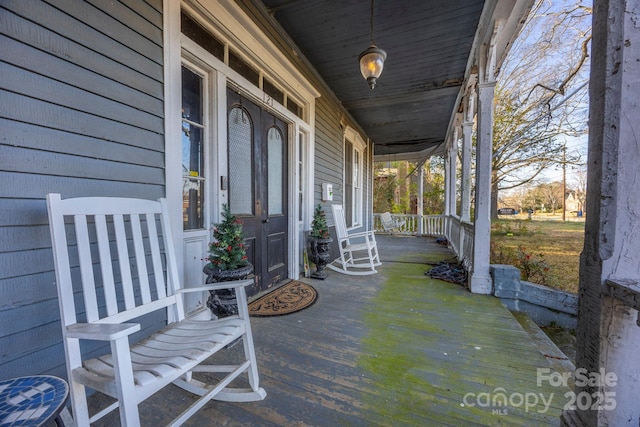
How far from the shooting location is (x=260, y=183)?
2.83m

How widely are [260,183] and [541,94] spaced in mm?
8616

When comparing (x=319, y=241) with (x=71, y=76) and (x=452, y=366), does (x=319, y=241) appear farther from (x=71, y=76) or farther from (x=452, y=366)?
(x=71, y=76)

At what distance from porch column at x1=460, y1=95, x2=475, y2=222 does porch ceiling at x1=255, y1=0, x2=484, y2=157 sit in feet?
1.51

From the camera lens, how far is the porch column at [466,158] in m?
4.34

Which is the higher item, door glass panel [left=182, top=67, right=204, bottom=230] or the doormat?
door glass panel [left=182, top=67, right=204, bottom=230]

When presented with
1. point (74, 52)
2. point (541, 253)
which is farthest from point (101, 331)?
point (541, 253)

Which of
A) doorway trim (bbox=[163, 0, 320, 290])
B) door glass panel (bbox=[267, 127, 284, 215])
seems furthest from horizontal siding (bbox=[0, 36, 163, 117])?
door glass panel (bbox=[267, 127, 284, 215])

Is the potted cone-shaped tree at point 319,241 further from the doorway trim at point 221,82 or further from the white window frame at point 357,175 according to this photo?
the white window frame at point 357,175

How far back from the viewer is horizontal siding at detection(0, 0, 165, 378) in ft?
3.54

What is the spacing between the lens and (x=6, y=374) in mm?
1081

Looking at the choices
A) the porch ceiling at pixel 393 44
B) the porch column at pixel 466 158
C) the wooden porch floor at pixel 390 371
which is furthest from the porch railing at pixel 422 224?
the wooden porch floor at pixel 390 371

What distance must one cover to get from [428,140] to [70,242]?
8173 millimetres

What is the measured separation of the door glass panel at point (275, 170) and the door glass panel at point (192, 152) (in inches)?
38.8

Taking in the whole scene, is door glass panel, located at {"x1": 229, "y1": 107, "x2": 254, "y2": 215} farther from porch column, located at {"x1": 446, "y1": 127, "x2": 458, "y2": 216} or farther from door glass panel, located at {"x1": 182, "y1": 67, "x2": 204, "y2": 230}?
porch column, located at {"x1": 446, "y1": 127, "x2": 458, "y2": 216}
